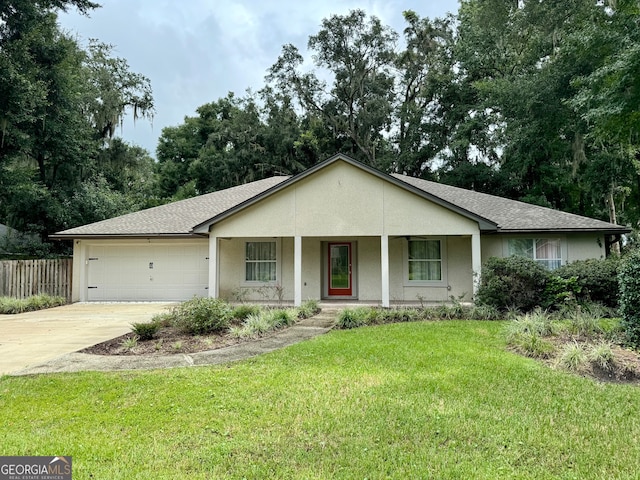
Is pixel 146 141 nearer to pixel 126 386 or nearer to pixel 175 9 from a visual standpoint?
pixel 175 9

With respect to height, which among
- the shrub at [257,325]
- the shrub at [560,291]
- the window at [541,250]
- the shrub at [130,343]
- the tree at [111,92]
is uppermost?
the tree at [111,92]

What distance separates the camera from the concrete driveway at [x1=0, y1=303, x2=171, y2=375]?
22.9 feet

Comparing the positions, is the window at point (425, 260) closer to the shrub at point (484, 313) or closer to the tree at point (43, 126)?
the shrub at point (484, 313)

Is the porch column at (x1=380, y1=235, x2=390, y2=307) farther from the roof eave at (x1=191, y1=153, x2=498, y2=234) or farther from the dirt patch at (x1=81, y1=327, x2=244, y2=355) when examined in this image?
the dirt patch at (x1=81, y1=327, x2=244, y2=355)

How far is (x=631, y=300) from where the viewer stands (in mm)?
6770

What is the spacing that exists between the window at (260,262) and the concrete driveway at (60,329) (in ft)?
11.0

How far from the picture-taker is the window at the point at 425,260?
1417cm

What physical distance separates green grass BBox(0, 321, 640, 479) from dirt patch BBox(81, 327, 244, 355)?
1.52 meters

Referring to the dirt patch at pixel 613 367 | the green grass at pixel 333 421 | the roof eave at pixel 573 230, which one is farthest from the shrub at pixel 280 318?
the roof eave at pixel 573 230

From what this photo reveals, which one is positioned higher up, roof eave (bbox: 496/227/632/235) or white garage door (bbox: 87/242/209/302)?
roof eave (bbox: 496/227/632/235)

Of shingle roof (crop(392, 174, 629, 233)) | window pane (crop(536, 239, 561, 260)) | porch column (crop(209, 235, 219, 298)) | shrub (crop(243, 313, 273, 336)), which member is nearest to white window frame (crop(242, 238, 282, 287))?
porch column (crop(209, 235, 219, 298))

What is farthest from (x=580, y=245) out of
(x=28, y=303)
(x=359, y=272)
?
(x=28, y=303)

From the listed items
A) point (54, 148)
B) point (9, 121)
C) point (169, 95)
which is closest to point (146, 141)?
point (169, 95)
